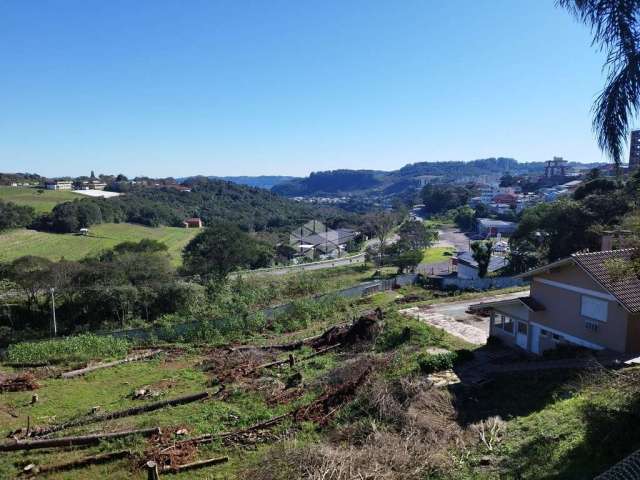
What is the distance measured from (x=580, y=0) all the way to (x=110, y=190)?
132345mm

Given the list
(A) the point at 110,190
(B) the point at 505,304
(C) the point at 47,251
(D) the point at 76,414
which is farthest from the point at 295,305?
(A) the point at 110,190

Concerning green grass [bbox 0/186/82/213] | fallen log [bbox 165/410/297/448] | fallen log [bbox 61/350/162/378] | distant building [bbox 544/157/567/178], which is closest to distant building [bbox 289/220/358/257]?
green grass [bbox 0/186/82/213]

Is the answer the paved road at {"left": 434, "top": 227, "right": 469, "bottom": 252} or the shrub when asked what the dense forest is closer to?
the paved road at {"left": 434, "top": 227, "right": 469, "bottom": 252}

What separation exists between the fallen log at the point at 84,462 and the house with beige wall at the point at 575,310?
13.9m

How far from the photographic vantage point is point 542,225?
4322 centimetres

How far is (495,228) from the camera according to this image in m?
74.6

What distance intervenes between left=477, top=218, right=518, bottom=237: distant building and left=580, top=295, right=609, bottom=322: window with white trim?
58198mm

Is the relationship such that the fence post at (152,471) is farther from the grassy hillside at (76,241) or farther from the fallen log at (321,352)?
the grassy hillside at (76,241)

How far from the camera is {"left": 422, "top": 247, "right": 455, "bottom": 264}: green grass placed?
185 ft

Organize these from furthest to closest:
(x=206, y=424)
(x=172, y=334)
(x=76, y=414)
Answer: (x=172, y=334)
(x=76, y=414)
(x=206, y=424)

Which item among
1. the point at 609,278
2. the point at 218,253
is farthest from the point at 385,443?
the point at 218,253

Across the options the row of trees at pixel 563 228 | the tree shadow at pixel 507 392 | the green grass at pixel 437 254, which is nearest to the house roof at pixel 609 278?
the tree shadow at pixel 507 392

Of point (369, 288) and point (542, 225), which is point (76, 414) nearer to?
point (369, 288)

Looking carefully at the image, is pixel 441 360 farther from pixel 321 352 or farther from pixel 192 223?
pixel 192 223
